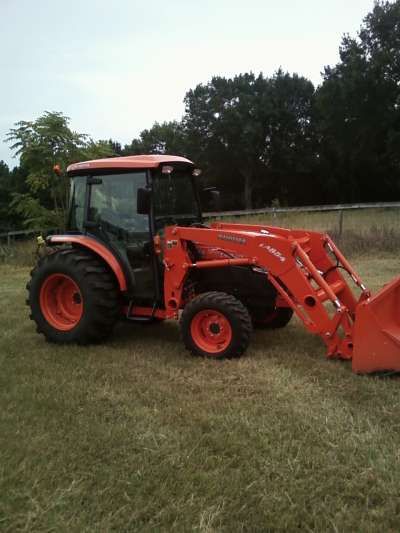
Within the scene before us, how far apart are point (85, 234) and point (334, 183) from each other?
3156cm

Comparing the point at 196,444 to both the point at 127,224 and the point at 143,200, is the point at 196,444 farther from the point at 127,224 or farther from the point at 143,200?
the point at 127,224

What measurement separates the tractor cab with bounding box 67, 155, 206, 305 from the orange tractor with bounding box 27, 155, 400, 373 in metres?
0.01

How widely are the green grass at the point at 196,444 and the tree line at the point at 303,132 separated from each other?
73.8ft

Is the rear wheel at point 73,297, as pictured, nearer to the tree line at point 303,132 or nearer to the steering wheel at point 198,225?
the steering wheel at point 198,225

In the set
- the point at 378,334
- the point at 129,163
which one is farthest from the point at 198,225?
the point at 378,334

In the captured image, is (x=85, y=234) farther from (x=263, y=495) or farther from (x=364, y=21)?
(x=364, y=21)

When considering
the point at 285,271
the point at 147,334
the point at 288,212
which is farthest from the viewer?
the point at 288,212

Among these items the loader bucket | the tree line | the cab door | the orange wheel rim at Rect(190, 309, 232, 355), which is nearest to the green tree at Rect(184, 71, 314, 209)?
the tree line

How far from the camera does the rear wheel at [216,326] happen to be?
480 cm

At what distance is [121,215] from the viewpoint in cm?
555

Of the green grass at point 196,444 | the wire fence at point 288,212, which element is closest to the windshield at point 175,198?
the green grass at point 196,444

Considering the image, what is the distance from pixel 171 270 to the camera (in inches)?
210

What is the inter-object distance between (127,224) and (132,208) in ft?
0.58

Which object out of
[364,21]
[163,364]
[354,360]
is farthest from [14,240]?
[364,21]
